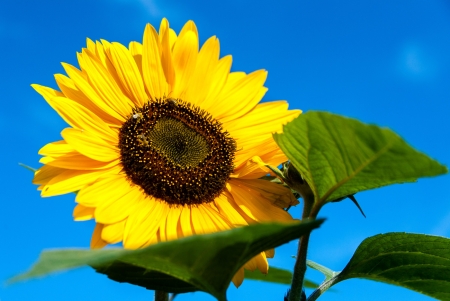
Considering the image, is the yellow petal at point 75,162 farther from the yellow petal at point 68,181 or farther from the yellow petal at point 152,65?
the yellow petal at point 152,65

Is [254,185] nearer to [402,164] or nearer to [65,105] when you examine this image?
[65,105]

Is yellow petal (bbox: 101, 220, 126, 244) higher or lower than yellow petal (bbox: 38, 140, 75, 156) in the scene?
lower

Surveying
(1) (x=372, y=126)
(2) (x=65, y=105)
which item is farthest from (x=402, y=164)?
(2) (x=65, y=105)

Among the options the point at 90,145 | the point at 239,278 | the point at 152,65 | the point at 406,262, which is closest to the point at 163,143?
the point at 152,65

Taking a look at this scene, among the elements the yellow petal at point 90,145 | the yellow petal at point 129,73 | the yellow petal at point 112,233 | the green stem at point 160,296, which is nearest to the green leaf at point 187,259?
the green stem at point 160,296

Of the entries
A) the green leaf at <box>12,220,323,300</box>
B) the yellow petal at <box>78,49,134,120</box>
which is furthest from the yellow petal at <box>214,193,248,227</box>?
the green leaf at <box>12,220,323,300</box>

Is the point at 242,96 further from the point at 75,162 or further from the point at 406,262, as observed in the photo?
the point at 406,262

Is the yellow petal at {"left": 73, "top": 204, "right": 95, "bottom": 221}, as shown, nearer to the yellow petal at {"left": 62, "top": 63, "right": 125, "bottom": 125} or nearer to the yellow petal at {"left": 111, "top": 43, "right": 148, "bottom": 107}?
the yellow petal at {"left": 62, "top": 63, "right": 125, "bottom": 125}
